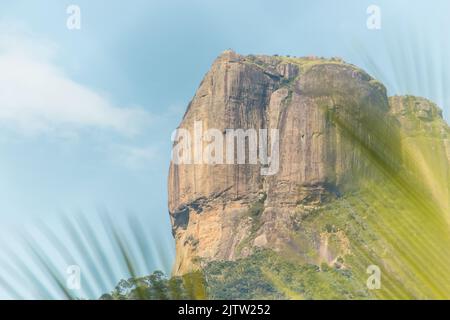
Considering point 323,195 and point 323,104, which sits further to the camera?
point 323,195

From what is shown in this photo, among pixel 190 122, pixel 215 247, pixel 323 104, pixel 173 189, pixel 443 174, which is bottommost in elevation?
pixel 443 174

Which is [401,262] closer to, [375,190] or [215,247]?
[375,190]

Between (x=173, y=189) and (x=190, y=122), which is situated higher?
(x=190, y=122)

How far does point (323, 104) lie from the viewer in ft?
5.50
